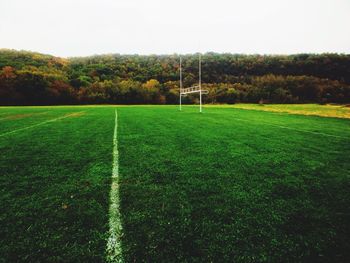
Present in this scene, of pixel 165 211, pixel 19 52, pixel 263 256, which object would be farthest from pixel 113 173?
pixel 19 52

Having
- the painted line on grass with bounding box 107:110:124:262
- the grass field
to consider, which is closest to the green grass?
the grass field

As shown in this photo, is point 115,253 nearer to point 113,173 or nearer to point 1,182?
point 113,173

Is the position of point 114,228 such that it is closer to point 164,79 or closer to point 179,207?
point 179,207

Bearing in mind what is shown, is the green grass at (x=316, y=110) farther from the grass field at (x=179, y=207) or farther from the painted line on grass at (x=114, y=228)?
the painted line on grass at (x=114, y=228)

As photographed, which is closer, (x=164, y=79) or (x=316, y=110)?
(x=316, y=110)

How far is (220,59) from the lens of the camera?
76500 mm

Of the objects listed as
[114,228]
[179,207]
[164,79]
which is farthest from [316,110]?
[164,79]

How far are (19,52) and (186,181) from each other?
8539 cm

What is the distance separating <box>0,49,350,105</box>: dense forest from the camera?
49938 mm

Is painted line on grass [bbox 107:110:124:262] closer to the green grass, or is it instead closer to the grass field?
the grass field

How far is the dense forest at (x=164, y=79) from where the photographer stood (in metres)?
49.9

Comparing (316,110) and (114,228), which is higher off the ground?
(114,228)

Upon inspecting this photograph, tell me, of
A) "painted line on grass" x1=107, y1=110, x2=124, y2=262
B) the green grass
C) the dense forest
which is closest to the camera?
"painted line on grass" x1=107, y1=110, x2=124, y2=262

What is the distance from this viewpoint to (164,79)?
228 ft
